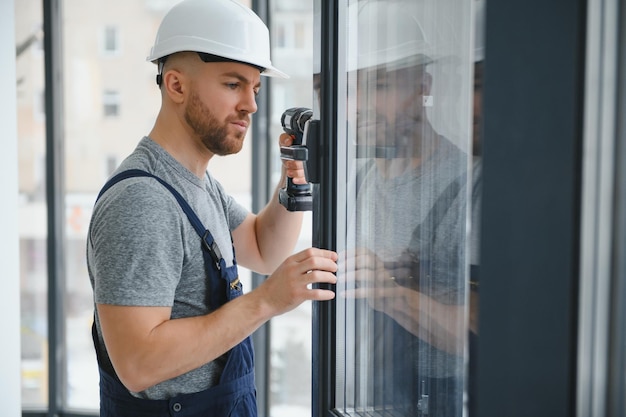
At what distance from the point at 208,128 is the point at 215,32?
0.20m

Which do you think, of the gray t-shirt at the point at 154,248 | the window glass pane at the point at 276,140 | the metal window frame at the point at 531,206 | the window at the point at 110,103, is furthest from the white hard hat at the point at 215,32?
the window at the point at 110,103

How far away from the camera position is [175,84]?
142cm

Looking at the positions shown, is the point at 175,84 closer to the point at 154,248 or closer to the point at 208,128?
the point at 208,128

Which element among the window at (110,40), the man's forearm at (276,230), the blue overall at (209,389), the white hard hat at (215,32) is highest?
the window at (110,40)

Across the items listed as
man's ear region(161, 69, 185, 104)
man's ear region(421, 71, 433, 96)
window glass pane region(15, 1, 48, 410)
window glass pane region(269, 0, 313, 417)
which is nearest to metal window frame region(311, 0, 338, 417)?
man's ear region(421, 71, 433, 96)

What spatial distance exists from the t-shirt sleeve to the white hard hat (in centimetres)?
30

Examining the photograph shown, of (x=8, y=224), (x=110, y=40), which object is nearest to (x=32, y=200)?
(x=110, y=40)

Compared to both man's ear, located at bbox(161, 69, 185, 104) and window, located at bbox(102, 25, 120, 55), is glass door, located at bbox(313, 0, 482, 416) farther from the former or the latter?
window, located at bbox(102, 25, 120, 55)

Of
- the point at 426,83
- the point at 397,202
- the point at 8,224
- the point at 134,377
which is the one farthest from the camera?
the point at 8,224

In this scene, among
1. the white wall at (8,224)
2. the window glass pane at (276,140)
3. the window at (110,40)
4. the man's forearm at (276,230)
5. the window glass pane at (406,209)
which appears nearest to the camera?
the window glass pane at (406,209)

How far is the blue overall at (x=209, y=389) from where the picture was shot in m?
1.35

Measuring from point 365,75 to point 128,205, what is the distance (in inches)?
19.8

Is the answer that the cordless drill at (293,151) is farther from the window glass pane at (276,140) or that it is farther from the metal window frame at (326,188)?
the window glass pane at (276,140)

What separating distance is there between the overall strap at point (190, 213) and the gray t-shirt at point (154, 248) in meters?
0.01
